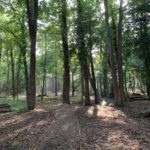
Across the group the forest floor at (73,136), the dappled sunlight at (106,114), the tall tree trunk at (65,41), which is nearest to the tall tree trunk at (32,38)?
the dappled sunlight at (106,114)

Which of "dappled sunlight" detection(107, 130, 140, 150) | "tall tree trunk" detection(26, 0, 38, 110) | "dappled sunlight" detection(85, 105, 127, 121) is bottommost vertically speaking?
"dappled sunlight" detection(107, 130, 140, 150)

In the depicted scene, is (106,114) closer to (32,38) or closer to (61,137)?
(32,38)

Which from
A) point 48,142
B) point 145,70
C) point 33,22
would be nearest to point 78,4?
point 33,22

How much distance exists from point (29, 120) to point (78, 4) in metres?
12.9

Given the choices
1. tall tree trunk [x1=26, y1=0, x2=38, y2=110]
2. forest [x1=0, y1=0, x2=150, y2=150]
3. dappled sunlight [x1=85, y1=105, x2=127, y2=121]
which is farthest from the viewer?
tall tree trunk [x1=26, y1=0, x2=38, y2=110]

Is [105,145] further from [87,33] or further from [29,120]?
[87,33]

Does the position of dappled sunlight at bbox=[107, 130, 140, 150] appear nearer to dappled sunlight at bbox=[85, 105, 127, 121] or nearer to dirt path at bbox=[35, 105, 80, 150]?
dirt path at bbox=[35, 105, 80, 150]

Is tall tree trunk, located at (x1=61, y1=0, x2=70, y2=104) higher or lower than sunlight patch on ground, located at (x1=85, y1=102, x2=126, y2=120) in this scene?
higher

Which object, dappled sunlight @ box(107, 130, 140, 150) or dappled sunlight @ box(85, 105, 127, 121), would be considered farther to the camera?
dappled sunlight @ box(85, 105, 127, 121)

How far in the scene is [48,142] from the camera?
8.59 m

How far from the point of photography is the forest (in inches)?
360

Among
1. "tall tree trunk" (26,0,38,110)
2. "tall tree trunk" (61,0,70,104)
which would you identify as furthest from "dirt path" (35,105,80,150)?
"tall tree trunk" (61,0,70,104)

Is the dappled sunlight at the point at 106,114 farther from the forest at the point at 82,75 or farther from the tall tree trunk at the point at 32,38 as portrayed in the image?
the tall tree trunk at the point at 32,38

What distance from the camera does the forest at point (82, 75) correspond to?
916 centimetres
